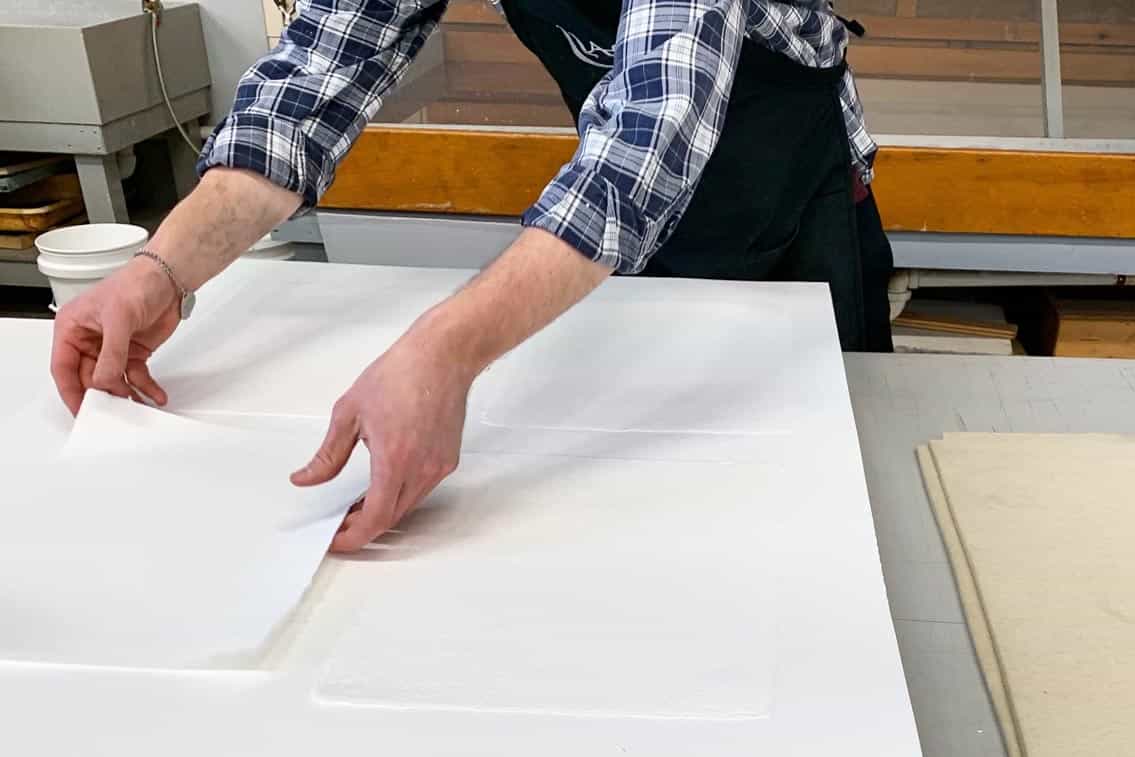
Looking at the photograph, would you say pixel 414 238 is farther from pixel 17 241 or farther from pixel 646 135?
pixel 646 135

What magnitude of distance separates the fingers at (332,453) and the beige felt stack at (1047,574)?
446 millimetres

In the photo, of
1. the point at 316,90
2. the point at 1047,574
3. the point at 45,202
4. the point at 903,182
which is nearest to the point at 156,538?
the point at 316,90

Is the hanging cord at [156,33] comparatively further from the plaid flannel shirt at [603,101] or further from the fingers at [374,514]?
the fingers at [374,514]

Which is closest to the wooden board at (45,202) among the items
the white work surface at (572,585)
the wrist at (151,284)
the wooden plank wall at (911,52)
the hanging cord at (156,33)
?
the hanging cord at (156,33)

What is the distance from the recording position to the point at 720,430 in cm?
81

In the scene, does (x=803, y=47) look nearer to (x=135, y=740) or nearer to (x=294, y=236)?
(x=135, y=740)

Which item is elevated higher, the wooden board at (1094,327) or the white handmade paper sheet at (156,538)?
the white handmade paper sheet at (156,538)

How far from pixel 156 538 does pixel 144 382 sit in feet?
0.90

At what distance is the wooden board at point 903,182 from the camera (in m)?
1.81

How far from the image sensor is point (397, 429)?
61 cm

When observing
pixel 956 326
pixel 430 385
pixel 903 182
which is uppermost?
pixel 430 385

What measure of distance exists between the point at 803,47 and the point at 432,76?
47.8 inches

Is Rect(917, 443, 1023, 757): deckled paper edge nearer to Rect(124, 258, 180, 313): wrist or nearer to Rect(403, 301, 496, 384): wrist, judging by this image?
Rect(403, 301, 496, 384): wrist

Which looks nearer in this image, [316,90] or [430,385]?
[430,385]
